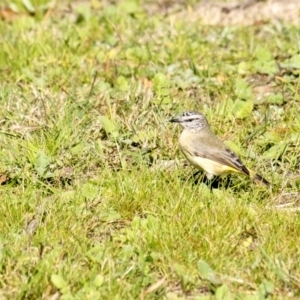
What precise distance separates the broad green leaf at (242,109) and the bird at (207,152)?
2.23 feet

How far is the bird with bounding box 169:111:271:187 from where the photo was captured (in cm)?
647

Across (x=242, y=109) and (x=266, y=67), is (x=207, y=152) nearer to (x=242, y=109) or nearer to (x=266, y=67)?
(x=242, y=109)

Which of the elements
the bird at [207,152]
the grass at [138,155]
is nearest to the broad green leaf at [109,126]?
the grass at [138,155]

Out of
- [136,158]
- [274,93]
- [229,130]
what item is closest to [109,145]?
[136,158]

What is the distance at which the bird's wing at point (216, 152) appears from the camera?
6445mm

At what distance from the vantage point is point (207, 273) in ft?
17.8

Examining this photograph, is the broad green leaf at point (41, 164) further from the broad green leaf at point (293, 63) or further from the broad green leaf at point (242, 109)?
the broad green leaf at point (293, 63)

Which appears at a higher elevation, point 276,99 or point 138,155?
point 138,155

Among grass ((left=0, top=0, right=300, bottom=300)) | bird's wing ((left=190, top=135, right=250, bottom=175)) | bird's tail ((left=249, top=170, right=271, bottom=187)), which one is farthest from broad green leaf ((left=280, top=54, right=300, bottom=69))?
bird's tail ((left=249, top=170, right=271, bottom=187))

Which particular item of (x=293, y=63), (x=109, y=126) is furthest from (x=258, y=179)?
(x=293, y=63)

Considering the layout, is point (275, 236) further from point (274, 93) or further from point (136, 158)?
point (274, 93)

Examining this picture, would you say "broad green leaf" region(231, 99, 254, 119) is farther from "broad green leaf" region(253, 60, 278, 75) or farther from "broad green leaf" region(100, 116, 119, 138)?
"broad green leaf" region(100, 116, 119, 138)

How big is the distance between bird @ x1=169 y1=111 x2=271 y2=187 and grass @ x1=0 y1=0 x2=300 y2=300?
0.46 ft

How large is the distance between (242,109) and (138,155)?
119 centimetres
